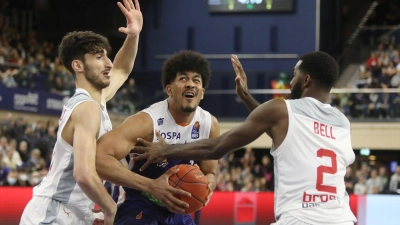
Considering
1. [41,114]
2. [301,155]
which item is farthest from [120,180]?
[41,114]

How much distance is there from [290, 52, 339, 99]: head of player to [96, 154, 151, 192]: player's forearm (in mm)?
1149

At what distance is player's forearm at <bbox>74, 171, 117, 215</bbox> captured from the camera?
3785mm

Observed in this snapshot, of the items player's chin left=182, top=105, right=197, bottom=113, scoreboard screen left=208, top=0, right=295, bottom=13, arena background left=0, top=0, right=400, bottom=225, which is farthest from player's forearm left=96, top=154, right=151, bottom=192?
scoreboard screen left=208, top=0, right=295, bottom=13

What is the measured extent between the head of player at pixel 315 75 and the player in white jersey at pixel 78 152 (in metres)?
1.19

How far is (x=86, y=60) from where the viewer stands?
426 centimetres

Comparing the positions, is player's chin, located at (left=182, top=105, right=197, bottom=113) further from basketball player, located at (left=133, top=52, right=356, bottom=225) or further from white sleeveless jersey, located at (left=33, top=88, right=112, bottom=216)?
white sleeveless jersey, located at (left=33, top=88, right=112, bottom=216)

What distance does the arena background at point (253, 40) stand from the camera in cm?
1780

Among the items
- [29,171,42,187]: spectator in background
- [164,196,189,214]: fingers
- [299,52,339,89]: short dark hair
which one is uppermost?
[299,52,339,89]: short dark hair

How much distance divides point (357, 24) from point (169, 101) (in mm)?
20288

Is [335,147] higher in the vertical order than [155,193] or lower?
higher

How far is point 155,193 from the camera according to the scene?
432 cm

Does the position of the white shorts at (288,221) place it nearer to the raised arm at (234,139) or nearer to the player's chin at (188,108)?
the raised arm at (234,139)

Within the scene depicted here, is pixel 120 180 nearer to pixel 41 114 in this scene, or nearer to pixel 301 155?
pixel 301 155

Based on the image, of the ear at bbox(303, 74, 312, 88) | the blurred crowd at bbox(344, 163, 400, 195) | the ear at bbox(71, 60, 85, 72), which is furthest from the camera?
the blurred crowd at bbox(344, 163, 400, 195)
